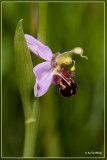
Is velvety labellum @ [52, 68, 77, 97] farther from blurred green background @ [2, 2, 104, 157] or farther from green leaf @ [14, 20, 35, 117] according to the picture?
blurred green background @ [2, 2, 104, 157]

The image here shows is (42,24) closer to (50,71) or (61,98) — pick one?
(50,71)

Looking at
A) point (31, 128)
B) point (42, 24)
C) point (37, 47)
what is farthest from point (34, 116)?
point (42, 24)

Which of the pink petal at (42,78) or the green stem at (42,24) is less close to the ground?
the green stem at (42,24)

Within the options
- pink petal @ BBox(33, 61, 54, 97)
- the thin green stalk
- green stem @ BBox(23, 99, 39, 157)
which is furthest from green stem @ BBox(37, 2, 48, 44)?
green stem @ BBox(23, 99, 39, 157)

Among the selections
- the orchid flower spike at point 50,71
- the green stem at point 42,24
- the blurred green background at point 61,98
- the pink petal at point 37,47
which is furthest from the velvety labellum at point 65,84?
the blurred green background at point 61,98

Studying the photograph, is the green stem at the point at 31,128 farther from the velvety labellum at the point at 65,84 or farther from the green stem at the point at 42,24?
the green stem at the point at 42,24

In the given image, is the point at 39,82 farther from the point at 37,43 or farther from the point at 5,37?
the point at 5,37

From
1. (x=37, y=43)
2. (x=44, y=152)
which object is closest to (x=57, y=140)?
(x=44, y=152)
